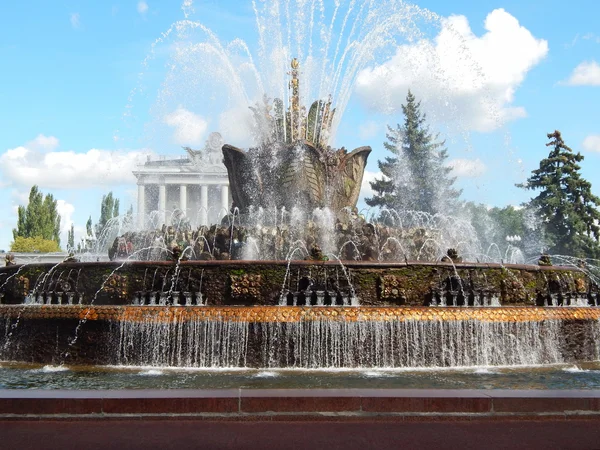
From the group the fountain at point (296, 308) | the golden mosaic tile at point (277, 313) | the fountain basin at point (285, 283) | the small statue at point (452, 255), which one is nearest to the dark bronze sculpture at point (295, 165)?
the fountain at point (296, 308)

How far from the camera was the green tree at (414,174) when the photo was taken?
52312mm

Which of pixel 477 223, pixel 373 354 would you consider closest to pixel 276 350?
pixel 373 354

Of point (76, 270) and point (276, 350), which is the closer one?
point (276, 350)

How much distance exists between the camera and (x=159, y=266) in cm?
1087

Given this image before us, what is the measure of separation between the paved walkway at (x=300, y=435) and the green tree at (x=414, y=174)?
47676mm

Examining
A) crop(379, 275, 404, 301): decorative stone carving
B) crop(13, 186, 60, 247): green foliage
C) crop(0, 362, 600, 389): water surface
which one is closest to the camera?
crop(0, 362, 600, 389): water surface

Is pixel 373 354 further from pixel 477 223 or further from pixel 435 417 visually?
pixel 477 223

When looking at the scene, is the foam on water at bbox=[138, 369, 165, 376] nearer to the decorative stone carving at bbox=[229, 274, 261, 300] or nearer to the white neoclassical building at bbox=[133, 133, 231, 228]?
the decorative stone carving at bbox=[229, 274, 261, 300]

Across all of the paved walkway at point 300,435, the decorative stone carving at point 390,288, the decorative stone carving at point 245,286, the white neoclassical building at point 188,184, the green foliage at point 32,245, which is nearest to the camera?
the paved walkway at point 300,435

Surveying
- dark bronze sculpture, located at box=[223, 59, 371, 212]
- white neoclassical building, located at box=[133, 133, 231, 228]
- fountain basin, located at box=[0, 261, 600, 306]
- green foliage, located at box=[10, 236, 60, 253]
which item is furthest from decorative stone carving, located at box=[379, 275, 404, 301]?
white neoclassical building, located at box=[133, 133, 231, 228]

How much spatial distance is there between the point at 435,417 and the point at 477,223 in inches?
1986

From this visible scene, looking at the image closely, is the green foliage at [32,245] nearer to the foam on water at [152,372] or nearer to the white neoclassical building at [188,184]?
the white neoclassical building at [188,184]

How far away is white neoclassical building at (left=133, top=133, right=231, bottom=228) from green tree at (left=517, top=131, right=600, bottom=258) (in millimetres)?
39096

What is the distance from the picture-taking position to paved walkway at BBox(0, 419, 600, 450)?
4312mm
